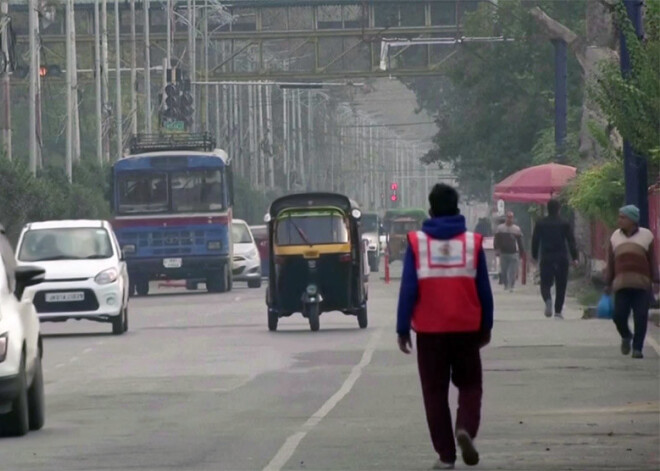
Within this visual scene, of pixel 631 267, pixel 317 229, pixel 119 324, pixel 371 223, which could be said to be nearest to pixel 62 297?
pixel 119 324

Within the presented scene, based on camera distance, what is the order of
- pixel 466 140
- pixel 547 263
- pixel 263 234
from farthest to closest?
pixel 466 140 < pixel 263 234 < pixel 547 263

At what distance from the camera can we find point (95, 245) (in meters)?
33.1

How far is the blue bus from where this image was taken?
164 ft

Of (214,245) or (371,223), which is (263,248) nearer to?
(214,245)

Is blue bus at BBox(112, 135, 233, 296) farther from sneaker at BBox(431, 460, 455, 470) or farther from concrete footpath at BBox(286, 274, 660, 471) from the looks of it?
sneaker at BBox(431, 460, 455, 470)

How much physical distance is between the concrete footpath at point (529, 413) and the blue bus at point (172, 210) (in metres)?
22.7

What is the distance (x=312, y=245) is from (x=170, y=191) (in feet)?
61.1

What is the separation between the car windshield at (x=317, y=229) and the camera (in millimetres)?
32156

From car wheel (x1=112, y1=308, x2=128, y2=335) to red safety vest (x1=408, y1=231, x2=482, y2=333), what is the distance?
1909 centimetres

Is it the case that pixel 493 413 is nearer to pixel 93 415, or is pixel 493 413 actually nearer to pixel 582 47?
pixel 93 415

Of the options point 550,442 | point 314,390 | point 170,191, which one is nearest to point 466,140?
point 170,191

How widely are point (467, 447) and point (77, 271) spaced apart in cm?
1956

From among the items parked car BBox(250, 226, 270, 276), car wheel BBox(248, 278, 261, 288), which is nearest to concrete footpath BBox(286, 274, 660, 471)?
car wheel BBox(248, 278, 261, 288)

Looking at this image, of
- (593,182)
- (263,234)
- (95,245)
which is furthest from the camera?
(263,234)
